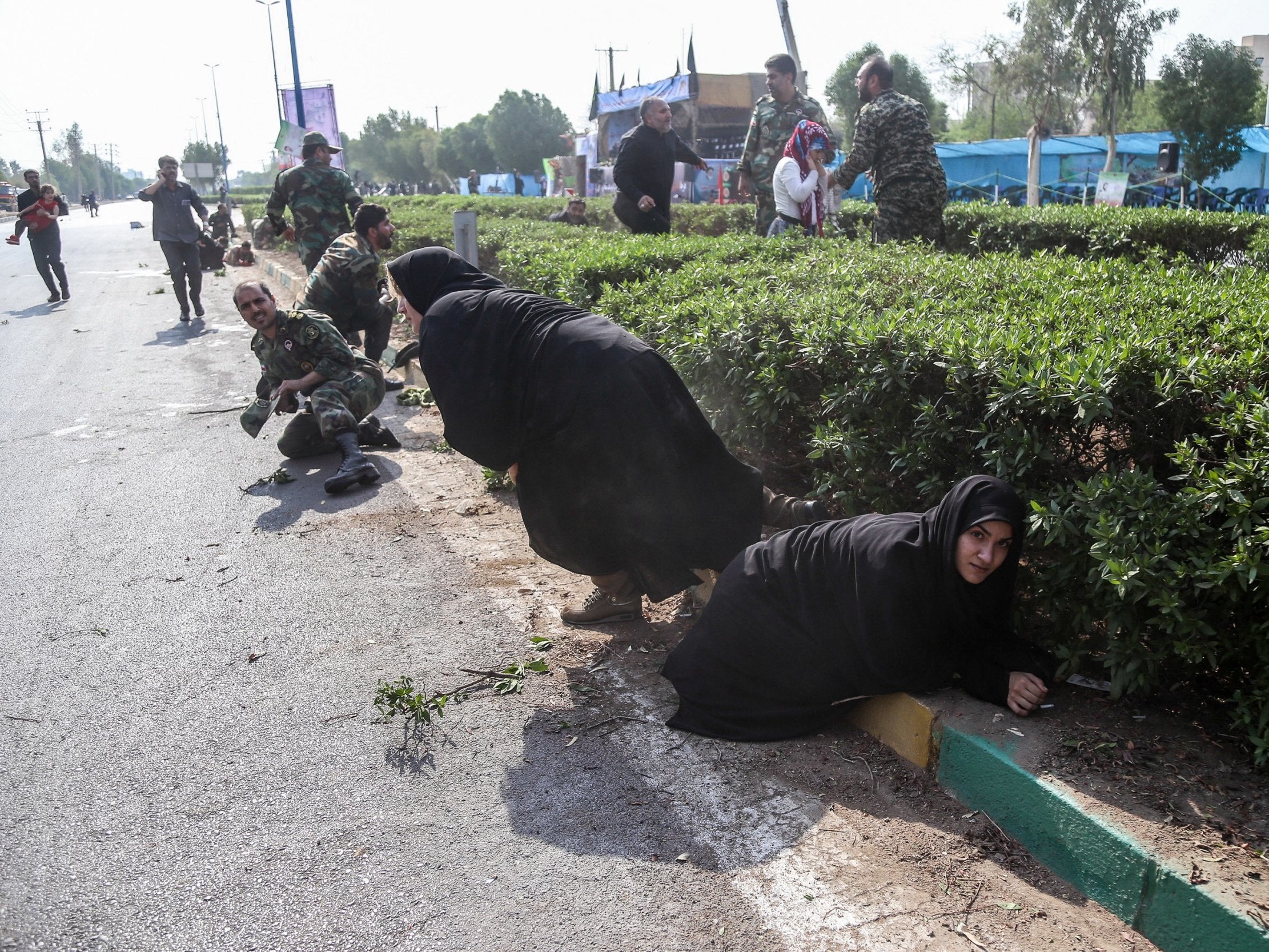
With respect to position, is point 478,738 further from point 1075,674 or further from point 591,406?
point 1075,674

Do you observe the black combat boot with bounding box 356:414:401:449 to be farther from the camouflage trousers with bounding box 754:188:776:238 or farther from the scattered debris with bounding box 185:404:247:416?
the camouflage trousers with bounding box 754:188:776:238

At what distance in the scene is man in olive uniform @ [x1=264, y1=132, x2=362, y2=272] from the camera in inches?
357

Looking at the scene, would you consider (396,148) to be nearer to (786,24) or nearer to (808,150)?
(786,24)

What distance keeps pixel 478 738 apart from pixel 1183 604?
6.84ft

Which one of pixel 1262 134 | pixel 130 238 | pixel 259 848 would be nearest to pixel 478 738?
pixel 259 848

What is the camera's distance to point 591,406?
143 inches

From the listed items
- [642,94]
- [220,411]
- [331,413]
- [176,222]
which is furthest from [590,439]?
[642,94]

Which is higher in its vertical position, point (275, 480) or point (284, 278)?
point (284, 278)

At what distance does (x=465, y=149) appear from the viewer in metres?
81.7

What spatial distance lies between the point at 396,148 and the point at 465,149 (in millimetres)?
20820

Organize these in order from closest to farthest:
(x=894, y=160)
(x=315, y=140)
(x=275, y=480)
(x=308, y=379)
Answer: (x=275, y=480) < (x=308, y=379) < (x=894, y=160) < (x=315, y=140)

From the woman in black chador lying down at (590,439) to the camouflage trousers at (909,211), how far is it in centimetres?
410

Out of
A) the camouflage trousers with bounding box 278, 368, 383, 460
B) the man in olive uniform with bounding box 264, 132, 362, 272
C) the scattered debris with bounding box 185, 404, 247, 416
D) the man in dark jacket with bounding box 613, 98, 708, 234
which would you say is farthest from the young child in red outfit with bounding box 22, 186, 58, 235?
the camouflage trousers with bounding box 278, 368, 383, 460

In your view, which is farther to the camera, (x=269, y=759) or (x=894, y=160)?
(x=894, y=160)
